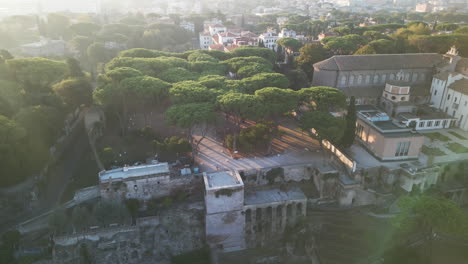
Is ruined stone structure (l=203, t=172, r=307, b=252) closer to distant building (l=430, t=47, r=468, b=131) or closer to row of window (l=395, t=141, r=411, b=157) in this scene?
row of window (l=395, t=141, r=411, b=157)

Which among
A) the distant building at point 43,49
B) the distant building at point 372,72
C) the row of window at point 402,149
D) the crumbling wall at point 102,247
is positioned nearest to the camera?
the crumbling wall at point 102,247

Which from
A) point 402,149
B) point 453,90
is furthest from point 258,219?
point 453,90

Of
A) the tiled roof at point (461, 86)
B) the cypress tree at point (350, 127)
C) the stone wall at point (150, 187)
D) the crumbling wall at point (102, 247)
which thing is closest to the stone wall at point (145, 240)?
the crumbling wall at point (102, 247)

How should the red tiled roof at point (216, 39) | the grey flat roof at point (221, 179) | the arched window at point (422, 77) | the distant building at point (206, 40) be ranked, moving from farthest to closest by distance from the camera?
the distant building at point (206, 40)
the red tiled roof at point (216, 39)
the arched window at point (422, 77)
the grey flat roof at point (221, 179)

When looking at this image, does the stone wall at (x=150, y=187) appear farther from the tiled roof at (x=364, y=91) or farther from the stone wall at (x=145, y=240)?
the tiled roof at (x=364, y=91)

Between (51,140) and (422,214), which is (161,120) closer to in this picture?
(51,140)

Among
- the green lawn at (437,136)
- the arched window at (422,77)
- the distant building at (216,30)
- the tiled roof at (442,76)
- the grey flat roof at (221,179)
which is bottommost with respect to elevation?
the grey flat roof at (221,179)

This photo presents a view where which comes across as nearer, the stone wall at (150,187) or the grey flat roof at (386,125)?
the stone wall at (150,187)
